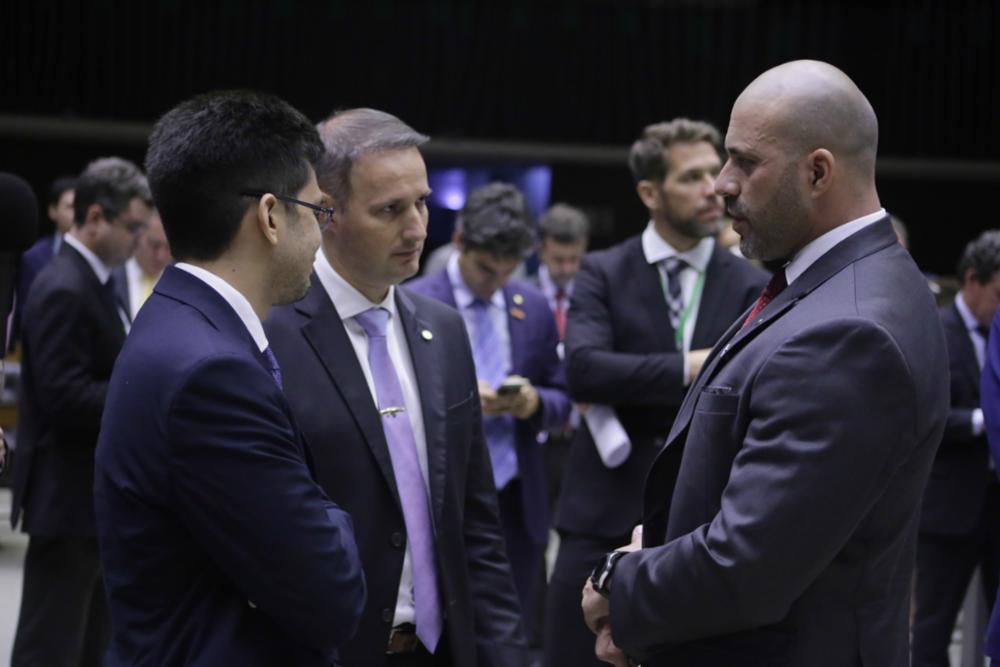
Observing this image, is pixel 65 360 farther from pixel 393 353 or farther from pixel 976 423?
pixel 976 423

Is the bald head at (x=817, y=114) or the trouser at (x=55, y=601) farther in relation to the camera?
the trouser at (x=55, y=601)

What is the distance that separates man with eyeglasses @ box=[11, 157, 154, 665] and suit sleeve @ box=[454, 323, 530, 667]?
168 centimetres

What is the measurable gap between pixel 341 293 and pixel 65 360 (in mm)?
1779

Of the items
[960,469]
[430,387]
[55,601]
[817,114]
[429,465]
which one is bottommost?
[55,601]

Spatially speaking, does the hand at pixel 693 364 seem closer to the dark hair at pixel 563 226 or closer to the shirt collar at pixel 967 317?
the shirt collar at pixel 967 317

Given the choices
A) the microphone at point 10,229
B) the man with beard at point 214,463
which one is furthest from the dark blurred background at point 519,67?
the man with beard at point 214,463

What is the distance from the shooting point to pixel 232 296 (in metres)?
1.80

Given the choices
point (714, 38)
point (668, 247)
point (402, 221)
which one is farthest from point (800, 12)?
point (402, 221)

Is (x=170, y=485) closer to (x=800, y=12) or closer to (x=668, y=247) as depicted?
(x=668, y=247)

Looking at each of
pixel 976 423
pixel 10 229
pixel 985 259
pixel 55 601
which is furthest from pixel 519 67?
pixel 10 229

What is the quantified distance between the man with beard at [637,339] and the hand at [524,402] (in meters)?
0.34

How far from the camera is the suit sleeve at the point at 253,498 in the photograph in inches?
64.1

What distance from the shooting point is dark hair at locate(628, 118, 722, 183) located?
3602 mm

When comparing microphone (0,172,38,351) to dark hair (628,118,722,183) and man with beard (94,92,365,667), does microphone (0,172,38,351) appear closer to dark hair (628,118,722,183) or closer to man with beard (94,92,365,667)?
man with beard (94,92,365,667)
